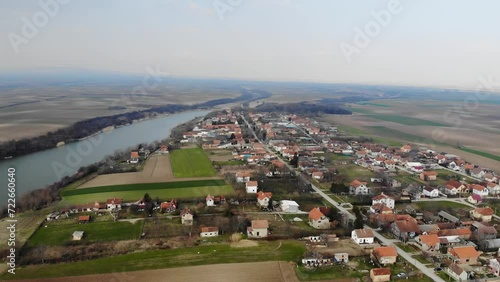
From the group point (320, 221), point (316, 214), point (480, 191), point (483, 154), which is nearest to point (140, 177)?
point (316, 214)

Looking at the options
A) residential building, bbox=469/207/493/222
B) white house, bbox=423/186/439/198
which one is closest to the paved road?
white house, bbox=423/186/439/198

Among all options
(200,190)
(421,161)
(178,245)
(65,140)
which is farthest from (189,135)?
(178,245)

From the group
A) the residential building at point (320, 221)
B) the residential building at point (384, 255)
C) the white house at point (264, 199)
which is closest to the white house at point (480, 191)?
the residential building at point (320, 221)

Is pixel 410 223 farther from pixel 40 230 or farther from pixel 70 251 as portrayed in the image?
pixel 40 230

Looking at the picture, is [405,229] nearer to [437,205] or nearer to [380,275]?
[380,275]

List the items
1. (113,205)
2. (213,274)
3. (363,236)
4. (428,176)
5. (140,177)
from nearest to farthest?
1. (213,274)
2. (363,236)
3. (113,205)
4. (140,177)
5. (428,176)

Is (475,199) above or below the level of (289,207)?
above

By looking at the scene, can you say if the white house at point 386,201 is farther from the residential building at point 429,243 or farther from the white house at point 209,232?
the white house at point 209,232

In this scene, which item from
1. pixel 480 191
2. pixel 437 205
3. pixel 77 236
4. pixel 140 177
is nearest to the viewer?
pixel 77 236
